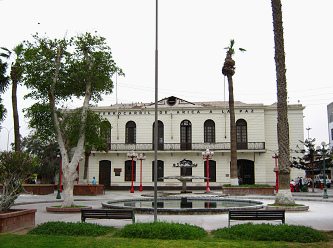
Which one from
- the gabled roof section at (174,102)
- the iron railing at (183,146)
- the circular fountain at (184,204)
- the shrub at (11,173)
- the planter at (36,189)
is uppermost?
the gabled roof section at (174,102)

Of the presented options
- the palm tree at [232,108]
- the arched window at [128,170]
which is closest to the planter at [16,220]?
Answer: the palm tree at [232,108]

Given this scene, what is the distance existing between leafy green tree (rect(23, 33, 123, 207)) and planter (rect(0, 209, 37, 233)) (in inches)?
213

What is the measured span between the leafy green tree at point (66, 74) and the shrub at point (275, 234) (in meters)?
10.1

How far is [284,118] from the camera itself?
19.3 meters

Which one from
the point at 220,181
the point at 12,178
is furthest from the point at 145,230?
the point at 220,181

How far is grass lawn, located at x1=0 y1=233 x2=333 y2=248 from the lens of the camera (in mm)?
9141

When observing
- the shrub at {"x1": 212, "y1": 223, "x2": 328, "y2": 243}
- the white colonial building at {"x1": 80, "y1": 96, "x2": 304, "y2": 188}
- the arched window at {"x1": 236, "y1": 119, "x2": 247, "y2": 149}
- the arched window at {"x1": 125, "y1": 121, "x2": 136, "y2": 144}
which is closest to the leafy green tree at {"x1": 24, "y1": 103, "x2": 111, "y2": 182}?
the shrub at {"x1": 212, "y1": 223, "x2": 328, "y2": 243}

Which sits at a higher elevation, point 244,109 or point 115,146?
point 244,109

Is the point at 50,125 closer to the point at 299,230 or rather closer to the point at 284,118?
the point at 284,118

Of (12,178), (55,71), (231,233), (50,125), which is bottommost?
(231,233)

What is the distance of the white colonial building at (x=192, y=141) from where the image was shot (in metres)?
43.0

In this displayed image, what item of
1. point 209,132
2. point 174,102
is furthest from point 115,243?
point 174,102

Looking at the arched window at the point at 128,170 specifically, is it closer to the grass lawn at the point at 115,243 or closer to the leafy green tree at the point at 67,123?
the leafy green tree at the point at 67,123

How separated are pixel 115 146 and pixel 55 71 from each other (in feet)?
87.0
